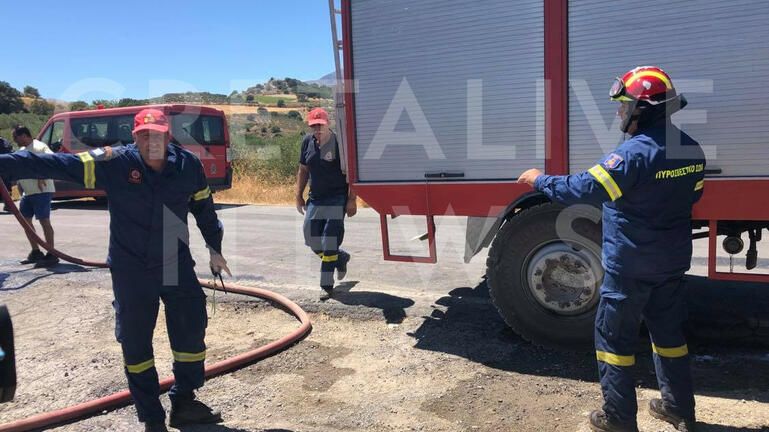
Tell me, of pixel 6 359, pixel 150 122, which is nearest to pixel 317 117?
pixel 150 122

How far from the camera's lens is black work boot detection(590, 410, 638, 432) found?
9.64ft

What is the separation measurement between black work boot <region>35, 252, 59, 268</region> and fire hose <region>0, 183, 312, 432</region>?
2.41 m

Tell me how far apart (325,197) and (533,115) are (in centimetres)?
226

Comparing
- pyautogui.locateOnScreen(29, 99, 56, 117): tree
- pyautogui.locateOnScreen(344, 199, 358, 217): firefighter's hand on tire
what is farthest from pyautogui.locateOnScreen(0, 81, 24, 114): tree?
pyautogui.locateOnScreen(344, 199, 358, 217): firefighter's hand on tire

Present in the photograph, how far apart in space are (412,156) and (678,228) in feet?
6.70

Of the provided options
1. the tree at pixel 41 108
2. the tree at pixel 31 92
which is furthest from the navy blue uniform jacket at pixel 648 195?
the tree at pixel 31 92

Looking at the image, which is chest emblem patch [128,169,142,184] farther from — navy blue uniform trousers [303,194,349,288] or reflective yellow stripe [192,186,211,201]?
navy blue uniform trousers [303,194,349,288]

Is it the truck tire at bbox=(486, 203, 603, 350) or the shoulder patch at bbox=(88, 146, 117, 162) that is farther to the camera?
the truck tire at bbox=(486, 203, 603, 350)

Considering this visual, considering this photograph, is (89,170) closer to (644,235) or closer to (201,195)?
(201,195)

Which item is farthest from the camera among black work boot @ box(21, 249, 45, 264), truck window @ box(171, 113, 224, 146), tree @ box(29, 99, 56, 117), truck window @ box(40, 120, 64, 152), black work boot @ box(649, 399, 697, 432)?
tree @ box(29, 99, 56, 117)

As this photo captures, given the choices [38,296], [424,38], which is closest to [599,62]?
[424,38]

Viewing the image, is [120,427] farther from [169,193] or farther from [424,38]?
[424,38]

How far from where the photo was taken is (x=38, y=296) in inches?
234

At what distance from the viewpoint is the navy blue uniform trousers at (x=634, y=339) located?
295 centimetres
